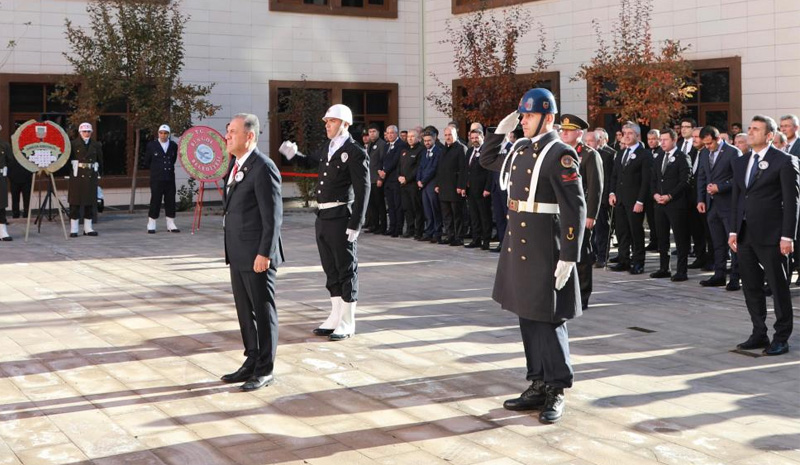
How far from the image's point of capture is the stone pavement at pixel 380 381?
18.3 ft

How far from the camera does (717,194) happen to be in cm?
1206

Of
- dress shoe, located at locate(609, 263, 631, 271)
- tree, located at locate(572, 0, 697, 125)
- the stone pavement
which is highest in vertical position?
tree, located at locate(572, 0, 697, 125)

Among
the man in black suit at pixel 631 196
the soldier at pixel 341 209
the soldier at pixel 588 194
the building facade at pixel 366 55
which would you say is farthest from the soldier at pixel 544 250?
the building facade at pixel 366 55

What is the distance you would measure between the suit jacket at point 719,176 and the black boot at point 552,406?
639 centimetres

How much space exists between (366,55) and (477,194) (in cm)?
1086

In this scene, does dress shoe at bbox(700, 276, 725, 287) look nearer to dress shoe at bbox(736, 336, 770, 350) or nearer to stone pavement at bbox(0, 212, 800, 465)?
stone pavement at bbox(0, 212, 800, 465)

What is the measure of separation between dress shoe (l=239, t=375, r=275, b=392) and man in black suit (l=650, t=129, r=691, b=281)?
680 centimetres

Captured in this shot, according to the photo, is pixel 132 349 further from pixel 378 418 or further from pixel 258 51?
pixel 258 51

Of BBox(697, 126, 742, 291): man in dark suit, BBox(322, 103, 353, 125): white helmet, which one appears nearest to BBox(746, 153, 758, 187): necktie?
BBox(697, 126, 742, 291): man in dark suit

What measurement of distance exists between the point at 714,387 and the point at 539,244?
1.81 meters

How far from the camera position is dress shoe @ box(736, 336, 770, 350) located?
8.16 m

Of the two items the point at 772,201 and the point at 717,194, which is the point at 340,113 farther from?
the point at 717,194

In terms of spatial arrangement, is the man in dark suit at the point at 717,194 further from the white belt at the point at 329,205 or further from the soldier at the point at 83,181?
the soldier at the point at 83,181

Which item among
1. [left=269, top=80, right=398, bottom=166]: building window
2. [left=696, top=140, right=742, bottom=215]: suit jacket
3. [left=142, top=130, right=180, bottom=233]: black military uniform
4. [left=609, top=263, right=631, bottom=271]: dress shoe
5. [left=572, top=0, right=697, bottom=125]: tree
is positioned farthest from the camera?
[left=269, top=80, right=398, bottom=166]: building window
